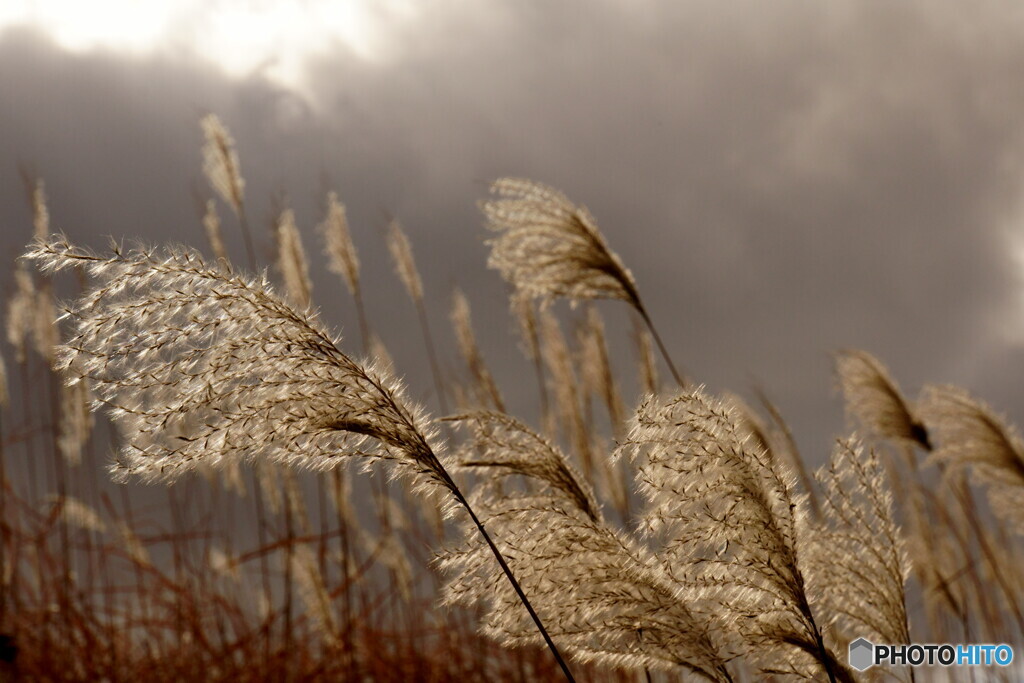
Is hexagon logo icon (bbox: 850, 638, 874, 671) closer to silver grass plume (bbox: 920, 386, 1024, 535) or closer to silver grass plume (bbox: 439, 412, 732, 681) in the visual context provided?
silver grass plume (bbox: 439, 412, 732, 681)

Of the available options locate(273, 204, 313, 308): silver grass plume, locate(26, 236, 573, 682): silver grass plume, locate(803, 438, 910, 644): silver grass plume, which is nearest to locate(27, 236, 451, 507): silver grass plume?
locate(26, 236, 573, 682): silver grass plume

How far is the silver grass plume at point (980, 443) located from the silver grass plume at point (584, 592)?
8.43 ft

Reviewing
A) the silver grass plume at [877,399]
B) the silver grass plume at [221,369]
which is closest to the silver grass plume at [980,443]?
the silver grass plume at [877,399]

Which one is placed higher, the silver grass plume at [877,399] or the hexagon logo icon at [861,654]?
the silver grass plume at [877,399]

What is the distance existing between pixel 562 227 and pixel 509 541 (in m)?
1.59

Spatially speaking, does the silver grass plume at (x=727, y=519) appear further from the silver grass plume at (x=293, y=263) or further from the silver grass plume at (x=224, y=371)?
the silver grass plume at (x=293, y=263)

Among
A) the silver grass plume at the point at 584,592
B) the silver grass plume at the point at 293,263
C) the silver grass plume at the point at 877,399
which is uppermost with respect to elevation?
the silver grass plume at the point at 293,263

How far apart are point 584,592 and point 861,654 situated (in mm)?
825

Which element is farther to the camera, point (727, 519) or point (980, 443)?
point (980, 443)

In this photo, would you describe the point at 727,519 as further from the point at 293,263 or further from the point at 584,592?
the point at 293,263

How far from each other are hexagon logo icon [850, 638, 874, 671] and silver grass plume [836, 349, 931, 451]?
2.56m

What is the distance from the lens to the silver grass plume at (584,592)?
157 centimetres

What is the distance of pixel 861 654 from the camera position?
1.99 m

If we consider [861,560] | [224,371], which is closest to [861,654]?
[861,560]
